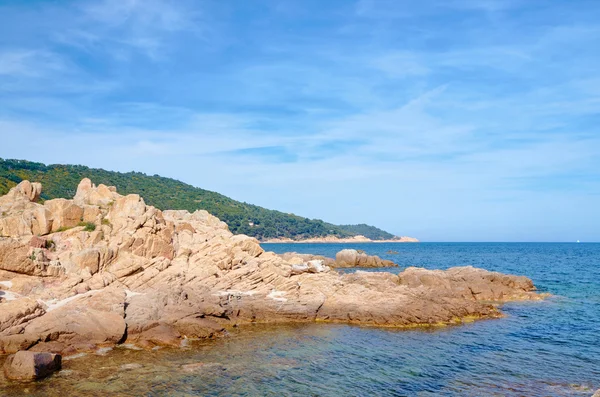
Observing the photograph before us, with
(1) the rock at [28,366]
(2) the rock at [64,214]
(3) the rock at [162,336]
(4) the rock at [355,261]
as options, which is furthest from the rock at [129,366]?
(4) the rock at [355,261]

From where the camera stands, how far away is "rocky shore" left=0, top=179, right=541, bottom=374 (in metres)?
23.8

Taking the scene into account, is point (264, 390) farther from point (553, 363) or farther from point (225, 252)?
point (225, 252)

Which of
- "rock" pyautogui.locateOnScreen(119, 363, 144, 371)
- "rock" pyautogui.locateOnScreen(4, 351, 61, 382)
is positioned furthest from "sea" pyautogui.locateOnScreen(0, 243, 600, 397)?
"rock" pyautogui.locateOnScreen(4, 351, 61, 382)

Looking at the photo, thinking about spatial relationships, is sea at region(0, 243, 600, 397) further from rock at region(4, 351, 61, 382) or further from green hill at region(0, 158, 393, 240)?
green hill at region(0, 158, 393, 240)

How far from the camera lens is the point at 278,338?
2664 centimetres

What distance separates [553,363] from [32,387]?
23584 millimetres

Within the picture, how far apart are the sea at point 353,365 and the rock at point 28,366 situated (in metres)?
0.60

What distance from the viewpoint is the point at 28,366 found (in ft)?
60.7

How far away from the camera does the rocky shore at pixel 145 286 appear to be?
23844mm

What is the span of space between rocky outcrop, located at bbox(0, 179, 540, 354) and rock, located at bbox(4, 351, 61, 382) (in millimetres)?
2863

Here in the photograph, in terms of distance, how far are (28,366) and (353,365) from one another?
14156mm

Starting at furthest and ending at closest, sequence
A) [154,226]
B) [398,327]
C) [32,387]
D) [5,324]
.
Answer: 1. [154,226]
2. [398,327]
3. [5,324]
4. [32,387]

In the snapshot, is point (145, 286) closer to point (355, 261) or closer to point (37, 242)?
point (37, 242)

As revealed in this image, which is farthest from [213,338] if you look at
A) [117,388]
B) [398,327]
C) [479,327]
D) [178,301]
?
[479,327]
